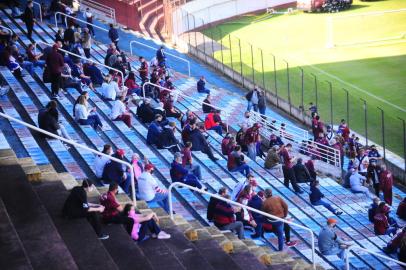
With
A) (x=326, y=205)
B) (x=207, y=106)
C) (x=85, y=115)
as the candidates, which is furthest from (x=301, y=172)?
(x=207, y=106)

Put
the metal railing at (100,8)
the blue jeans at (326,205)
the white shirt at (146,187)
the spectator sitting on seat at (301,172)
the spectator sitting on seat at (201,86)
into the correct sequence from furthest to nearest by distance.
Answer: the metal railing at (100,8) → the spectator sitting on seat at (201,86) → the spectator sitting on seat at (301,172) → the blue jeans at (326,205) → the white shirt at (146,187)

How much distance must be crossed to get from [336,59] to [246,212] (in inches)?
1039

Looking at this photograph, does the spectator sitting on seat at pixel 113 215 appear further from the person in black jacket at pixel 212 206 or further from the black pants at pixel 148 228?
the person in black jacket at pixel 212 206

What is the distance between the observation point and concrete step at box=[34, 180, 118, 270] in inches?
472

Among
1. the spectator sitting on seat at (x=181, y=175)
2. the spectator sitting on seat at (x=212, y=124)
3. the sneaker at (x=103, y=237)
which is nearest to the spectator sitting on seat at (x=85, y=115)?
the spectator sitting on seat at (x=181, y=175)

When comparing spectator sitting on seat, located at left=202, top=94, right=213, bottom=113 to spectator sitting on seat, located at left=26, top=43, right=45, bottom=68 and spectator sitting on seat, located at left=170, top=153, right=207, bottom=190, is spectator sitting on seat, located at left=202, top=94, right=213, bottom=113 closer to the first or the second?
spectator sitting on seat, located at left=26, top=43, right=45, bottom=68

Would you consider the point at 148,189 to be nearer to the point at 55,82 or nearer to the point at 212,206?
the point at 212,206

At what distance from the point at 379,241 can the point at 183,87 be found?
558 inches

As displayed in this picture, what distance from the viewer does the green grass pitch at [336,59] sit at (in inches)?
1350

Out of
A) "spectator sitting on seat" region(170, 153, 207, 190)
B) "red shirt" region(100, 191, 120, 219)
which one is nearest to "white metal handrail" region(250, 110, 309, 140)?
"spectator sitting on seat" region(170, 153, 207, 190)

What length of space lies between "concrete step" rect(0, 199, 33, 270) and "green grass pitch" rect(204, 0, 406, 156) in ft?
64.4

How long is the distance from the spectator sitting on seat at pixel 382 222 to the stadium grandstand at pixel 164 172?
0.10ft

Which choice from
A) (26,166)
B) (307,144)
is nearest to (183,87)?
(307,144)

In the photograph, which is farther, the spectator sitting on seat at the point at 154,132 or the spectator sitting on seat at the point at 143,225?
the spectator sitting on seat at the point at 154,132
